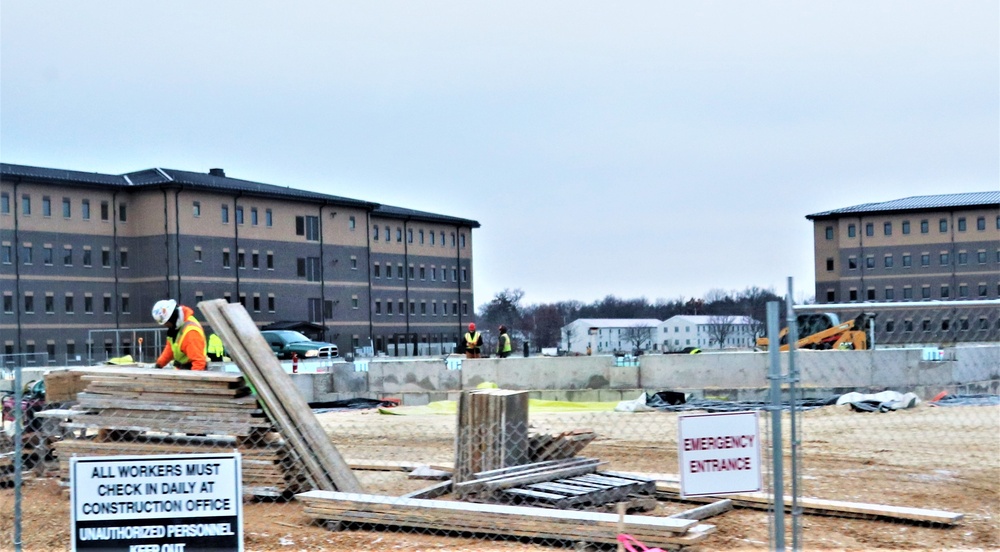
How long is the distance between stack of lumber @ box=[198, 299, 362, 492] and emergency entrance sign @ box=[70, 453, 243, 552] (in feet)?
15.1

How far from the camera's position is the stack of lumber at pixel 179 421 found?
10.6 meters

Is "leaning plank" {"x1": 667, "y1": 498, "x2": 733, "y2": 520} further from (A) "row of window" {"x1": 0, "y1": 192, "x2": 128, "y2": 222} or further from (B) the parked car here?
(A) "row of window" {"x1": 0, "y1": 192, "x2": 128, "y2": 222}

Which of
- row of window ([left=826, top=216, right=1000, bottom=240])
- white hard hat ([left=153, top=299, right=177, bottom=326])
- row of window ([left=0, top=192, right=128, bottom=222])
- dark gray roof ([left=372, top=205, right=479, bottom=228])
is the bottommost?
white hard hat ([left=153, top=299, right=177, bottom=326])

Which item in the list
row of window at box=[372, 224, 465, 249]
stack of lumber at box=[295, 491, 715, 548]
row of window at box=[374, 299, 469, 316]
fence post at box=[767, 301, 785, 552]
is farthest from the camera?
row of window at box=[372, 224, 465, 249]

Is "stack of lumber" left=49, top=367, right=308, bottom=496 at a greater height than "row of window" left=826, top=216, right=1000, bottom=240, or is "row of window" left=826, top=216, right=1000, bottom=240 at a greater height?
"row of window" left=826, top=216, right=1000, bottom=240

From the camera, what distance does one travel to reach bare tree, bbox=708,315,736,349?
103750 mm

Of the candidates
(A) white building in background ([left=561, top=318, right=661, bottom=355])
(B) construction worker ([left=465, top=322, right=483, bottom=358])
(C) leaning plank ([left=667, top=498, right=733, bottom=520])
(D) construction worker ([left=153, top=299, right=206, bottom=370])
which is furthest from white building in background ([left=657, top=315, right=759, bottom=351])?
(C) leaning plank ([left=667, top=498, right=733, bottom=520])

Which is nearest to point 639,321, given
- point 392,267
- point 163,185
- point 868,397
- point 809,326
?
point 392,267

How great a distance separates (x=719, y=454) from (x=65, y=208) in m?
64.1

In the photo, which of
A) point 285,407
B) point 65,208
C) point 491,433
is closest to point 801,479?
point 491,433

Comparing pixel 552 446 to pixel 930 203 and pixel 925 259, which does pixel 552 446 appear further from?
pixel 930 203

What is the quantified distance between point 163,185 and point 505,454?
199 feet

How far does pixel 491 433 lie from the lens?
11.0m

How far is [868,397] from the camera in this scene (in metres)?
22.7
